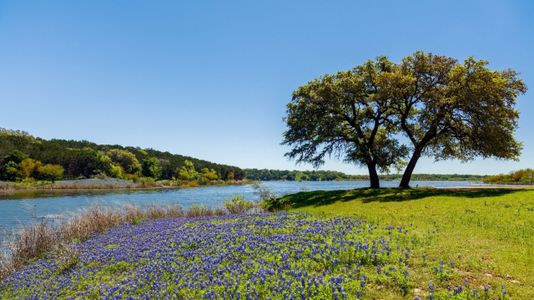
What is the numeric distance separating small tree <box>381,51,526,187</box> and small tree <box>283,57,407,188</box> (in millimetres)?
2177

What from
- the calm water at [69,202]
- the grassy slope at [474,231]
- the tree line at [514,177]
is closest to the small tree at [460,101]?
the grassy slope at [474,231]

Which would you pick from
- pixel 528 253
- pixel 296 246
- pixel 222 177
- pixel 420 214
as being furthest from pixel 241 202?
pixel 222 177

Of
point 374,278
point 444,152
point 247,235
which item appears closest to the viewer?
point 374,278

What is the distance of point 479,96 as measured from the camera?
25172mm

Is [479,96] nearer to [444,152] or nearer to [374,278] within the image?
[444,152]

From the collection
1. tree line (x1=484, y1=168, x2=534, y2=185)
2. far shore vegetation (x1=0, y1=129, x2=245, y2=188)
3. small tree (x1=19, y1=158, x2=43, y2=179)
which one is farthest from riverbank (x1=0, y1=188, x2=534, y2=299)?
small tree (x1=19, y1=158, x2=43, y2=179)

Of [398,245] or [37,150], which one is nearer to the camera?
[398,245]

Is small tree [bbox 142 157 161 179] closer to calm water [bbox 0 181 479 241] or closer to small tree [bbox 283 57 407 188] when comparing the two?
calm water [bbox 0 181 479 241]

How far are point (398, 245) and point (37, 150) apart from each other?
A: 4936 inches

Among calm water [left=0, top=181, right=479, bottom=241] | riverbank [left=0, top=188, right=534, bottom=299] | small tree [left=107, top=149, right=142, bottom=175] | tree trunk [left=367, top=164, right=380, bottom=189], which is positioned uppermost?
small tree [left=107, top=149, right=142, bottom=175]

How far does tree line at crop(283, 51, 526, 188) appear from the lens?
26031 millimetres

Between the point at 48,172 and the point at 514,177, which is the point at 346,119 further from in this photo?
the point at 48,172

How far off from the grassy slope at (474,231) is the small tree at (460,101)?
6680 mm

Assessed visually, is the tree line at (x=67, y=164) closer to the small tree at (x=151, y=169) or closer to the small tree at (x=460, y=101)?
the small tree at (x=151, y=169)
